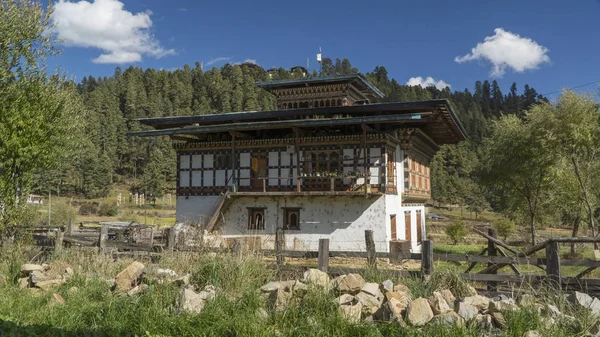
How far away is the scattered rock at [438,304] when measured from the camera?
29.5ft

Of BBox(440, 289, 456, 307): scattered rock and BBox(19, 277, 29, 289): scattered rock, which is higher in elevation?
BBox(440, 289, 456, 307): scattered rock

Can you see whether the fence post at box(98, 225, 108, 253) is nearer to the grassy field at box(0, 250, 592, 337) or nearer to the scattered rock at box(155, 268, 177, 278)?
the grassy field at box(0, 250, 592, 337)

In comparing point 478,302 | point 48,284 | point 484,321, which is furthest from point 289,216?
point 484,321

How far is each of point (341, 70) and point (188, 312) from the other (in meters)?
144

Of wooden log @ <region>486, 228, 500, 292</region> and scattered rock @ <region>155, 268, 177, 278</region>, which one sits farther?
wooden log @ <region>486, 228, 500, 292</region>

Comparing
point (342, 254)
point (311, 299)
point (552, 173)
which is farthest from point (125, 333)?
point (552, 173)

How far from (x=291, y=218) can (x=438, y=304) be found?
16.0 metres

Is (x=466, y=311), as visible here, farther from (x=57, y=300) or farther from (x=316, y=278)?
(x=57, y=300)

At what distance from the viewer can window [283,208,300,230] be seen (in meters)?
24.6

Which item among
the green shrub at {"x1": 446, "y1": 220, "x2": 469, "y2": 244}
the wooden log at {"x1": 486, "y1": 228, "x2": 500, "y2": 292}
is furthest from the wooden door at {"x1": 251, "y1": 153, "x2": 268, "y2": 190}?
the green shrub at {"x1": 446, "y1": 220, "x2": 469, "y2": 244}

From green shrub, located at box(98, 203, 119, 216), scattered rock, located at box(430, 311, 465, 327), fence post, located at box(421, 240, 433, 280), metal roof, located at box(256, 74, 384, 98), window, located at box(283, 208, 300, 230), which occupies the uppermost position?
metal roof, located at box(256, 74, 384, 98)

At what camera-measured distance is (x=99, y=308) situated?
10.4 m

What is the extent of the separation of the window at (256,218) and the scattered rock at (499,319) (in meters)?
17.4

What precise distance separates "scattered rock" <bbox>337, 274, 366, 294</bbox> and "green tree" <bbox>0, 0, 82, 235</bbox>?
12.1m
